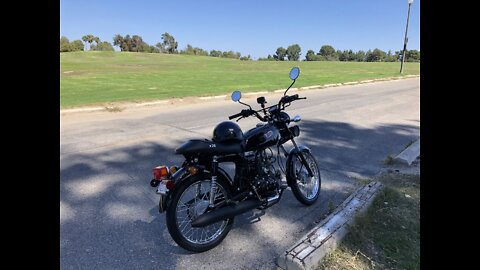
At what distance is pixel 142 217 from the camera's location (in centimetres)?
390

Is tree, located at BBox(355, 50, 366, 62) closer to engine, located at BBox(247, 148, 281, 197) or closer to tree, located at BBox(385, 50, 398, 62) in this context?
tree, located at BBox(385, 50, 398, 62)

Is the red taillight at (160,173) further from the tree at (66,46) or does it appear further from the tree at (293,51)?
the tree at (293,51)

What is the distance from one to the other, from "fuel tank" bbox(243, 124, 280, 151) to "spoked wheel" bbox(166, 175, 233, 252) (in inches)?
19.8

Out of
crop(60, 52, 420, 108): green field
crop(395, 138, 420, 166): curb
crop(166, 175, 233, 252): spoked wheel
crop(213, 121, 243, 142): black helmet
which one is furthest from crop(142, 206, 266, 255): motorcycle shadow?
crop(60, 52, 420, 108): green field

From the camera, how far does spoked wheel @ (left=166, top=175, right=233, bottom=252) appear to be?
3.03 metres

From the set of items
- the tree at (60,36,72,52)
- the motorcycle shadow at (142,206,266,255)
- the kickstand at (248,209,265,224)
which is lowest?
the motorcycle shadow at (142,206,266,255)

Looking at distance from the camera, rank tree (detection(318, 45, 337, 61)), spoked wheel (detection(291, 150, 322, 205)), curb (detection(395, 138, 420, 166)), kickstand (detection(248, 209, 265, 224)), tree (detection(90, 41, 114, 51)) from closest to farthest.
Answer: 1. kickstand (detection(248, 209, 265, 224))
2. spoked wheel (detection(291, 150, 322, 205))
3. curb (detection(395, 138, 420, 166))
4. tree (detection(90, 41, 114, 51))
5. tree (detection(318, 45, 337, 61))

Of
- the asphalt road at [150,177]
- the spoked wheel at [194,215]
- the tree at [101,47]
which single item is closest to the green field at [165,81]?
the asphalt road at [150,177]

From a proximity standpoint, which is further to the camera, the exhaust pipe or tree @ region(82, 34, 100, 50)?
tree @ region(82, 34, 100, 50)

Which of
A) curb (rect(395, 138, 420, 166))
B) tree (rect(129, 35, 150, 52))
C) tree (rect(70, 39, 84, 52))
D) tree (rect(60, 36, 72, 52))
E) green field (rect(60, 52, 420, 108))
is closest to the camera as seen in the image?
curb (rect(395, 138, 420, 166))

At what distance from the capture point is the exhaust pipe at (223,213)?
319 cm

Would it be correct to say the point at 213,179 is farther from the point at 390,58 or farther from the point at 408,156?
the point at 390,58

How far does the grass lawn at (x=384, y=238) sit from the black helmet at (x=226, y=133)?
135 cm
